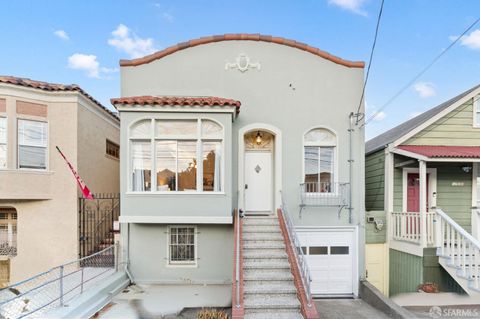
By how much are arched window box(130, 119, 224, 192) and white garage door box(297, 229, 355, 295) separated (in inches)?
135

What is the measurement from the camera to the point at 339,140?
8.50 m

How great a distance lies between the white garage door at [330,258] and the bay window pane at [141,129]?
17.5ft

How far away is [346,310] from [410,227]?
10.3ft

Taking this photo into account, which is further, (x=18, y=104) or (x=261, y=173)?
(x=261, y=173)

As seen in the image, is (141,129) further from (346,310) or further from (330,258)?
(346,310)

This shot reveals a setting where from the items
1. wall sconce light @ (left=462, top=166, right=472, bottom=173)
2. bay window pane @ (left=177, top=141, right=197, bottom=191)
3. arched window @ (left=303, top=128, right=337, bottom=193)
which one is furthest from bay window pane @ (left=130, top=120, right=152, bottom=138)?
wall sconce light @ (left=462, top=166, right=472, bottom=173)

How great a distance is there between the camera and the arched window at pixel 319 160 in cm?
847

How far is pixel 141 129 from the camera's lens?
7520 mm

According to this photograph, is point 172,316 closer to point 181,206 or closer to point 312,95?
point 181,206

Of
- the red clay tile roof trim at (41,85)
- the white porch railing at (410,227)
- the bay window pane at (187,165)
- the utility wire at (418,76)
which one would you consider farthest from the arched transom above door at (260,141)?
the red clay tile roof trim at (41,85)

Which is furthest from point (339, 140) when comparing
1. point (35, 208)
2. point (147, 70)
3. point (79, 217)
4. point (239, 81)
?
point (35, 208)

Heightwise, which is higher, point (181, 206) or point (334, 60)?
point (334, 60)

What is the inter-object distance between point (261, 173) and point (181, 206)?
273 cm

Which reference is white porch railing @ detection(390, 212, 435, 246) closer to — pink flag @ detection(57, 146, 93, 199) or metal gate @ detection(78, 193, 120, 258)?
metal gate @ detection(78, 193, 120, 258)
